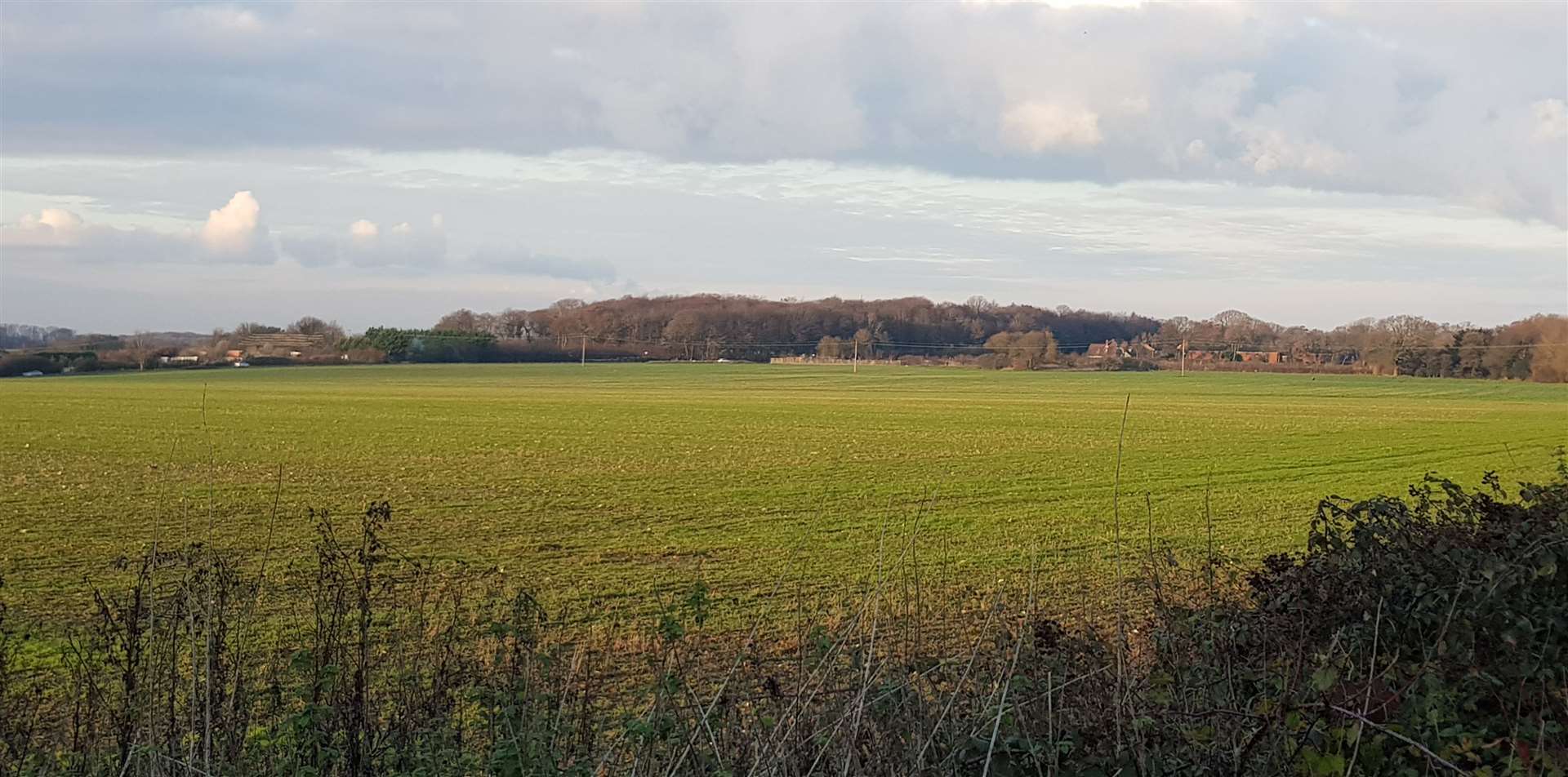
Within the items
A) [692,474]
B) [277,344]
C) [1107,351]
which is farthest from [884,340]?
[692,474]

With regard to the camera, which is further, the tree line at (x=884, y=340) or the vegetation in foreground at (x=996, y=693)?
the tree line at (x=884, y=340)

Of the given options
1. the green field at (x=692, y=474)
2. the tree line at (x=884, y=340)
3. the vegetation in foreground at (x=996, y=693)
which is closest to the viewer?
the vegetation in foreground at (x=996, y=693)

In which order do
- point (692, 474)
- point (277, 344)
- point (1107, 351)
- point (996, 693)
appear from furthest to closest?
1. point (1107, 351)
2. point (277, 344)
3. point (692, 474)
4. point (996, 693)

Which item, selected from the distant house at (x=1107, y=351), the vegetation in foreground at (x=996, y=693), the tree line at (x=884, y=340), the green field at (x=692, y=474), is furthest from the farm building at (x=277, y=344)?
the vegetation in foreground at (x=996, y=693)

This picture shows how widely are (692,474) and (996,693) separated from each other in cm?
2560

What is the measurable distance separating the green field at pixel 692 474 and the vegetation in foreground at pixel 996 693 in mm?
1840

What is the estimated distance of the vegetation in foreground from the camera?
4.10 metres

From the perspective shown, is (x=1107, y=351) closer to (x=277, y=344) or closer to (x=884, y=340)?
(x=884, y=340)

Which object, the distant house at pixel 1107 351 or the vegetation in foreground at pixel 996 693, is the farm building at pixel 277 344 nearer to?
the distant house at pixel 1107 351

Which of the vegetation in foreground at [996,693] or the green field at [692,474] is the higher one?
the vegetation in foreground at [996,693]

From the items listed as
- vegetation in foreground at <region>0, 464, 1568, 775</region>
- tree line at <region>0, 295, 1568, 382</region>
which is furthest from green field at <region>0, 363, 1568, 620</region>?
tree line at <region>0, 295, 1568, 382</region>

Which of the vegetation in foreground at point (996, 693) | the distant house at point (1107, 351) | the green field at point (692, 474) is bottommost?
the green field at point (692, 474)

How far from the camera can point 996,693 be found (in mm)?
4465

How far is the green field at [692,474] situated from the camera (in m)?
17.3
